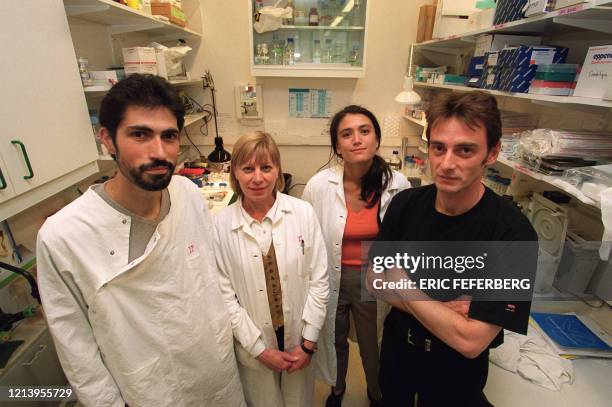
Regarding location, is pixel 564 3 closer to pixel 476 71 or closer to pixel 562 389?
pixel 476 71

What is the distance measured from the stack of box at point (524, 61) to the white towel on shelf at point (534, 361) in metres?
1.08

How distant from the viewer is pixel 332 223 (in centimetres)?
153

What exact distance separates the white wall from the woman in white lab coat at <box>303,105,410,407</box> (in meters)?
1.73

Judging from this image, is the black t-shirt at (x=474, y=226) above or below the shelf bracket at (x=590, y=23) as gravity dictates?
below

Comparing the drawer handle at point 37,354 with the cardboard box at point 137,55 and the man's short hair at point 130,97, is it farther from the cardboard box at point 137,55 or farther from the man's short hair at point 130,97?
the cardboard box at point 137,55

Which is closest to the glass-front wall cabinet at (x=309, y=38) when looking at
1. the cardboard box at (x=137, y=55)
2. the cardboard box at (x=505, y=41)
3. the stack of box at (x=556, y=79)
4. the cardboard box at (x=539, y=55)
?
the cardboard box at (x=137, y=55)

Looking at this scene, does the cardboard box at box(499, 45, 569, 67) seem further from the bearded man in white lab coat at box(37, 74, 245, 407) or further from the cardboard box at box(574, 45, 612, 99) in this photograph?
the bearded man in white lab coat at box(37, 74, 245, 407)

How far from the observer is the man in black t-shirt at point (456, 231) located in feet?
2.89

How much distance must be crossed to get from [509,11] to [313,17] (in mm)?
1748

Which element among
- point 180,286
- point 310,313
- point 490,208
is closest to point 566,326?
point 490,208

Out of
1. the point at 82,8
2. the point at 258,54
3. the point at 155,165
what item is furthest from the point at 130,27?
the point at 155,165

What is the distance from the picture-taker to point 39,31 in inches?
45.7

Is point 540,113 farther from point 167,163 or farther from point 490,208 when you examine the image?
point 167,163

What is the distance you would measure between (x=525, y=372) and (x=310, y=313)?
2.76 feet
